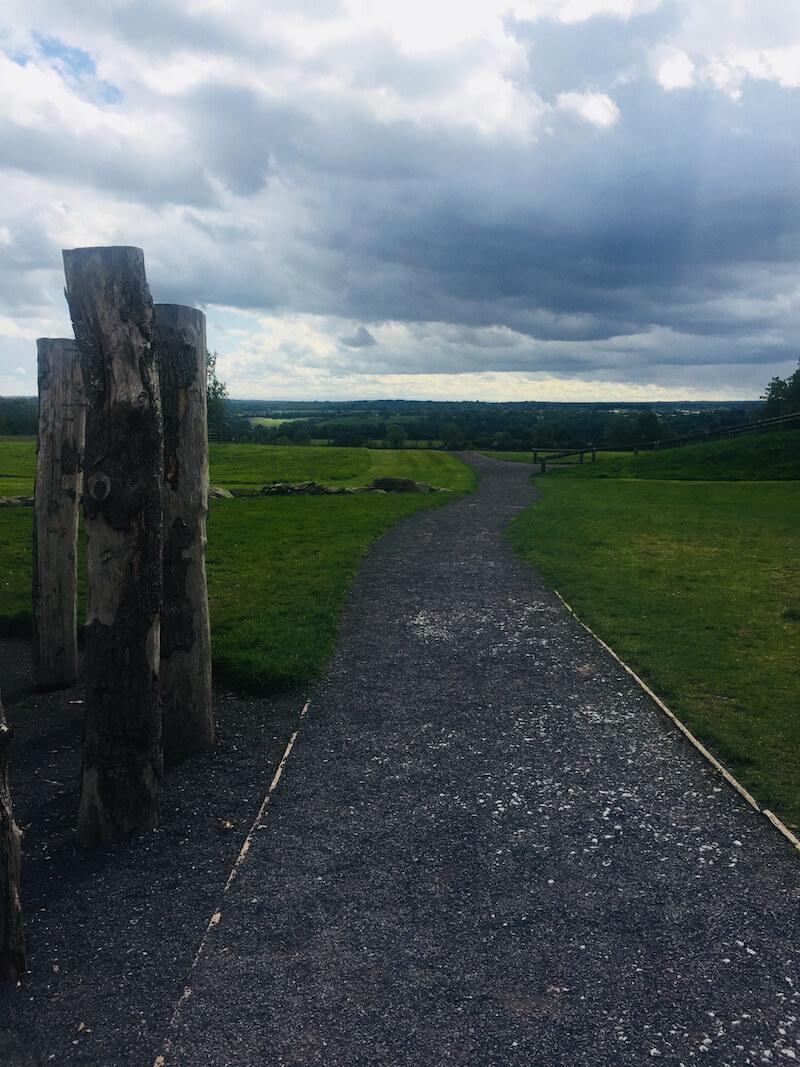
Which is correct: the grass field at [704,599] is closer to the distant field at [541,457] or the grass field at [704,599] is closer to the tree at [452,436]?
the distant field at [541,457]

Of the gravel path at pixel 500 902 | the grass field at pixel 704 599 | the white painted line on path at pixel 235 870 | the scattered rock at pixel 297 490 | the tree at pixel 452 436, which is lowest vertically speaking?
the white painted line on path at pixel 235 870

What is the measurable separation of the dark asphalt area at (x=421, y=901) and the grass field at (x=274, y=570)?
1.81 metres

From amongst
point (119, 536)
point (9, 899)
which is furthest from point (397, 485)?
point (9, 899)

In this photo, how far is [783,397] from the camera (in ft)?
281

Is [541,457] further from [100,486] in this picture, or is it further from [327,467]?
[100,486]

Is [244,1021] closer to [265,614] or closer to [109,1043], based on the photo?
[109,1043]

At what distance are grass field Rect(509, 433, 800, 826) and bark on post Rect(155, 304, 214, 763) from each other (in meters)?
5.77

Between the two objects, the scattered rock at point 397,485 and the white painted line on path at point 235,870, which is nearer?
the white painted line on path at point 235,870

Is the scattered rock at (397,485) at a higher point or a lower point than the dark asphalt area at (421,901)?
higher

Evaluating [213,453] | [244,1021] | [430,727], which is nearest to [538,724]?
[430,727]

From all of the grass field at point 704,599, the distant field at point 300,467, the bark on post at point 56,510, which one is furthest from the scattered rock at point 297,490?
the bark on post at point 56,510

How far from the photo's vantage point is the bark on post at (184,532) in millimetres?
8422

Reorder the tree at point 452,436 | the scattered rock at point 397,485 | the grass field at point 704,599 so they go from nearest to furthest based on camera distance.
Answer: the grass field at point 704,599, the scattered rock at point 397,485, the tree at point 452,436

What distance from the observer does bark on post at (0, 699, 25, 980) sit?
17.5 feet
